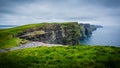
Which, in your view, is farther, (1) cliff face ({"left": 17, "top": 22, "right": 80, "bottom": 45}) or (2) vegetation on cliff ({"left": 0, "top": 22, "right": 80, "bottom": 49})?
(1) cliff face ({"left": 17, "top": 22, "right": 80, "bottom": 45})

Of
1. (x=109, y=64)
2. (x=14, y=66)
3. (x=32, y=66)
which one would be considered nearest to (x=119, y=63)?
(x=109, y=64)

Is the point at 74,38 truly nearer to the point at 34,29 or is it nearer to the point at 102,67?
the point at 34,29

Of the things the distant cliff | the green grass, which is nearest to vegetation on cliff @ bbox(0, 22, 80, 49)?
the distant cliff

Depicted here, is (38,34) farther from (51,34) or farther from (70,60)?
(70,60)

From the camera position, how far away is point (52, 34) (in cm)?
12888

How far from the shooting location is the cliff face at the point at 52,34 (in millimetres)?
99438

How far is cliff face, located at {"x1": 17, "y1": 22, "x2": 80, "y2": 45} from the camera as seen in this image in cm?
9944

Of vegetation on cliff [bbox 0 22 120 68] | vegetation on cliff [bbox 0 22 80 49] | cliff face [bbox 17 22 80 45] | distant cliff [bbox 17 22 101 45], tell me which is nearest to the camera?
vegetation on cliff [bbox 0 22 120 68]

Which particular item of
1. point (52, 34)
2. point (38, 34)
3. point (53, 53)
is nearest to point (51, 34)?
point (52, 34)

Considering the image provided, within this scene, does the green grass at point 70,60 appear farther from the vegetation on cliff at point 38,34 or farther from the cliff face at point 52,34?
the cliff face at point 52,34

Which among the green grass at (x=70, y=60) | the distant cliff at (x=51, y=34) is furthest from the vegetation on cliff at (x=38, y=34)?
the green grass at (x=70, y=60)

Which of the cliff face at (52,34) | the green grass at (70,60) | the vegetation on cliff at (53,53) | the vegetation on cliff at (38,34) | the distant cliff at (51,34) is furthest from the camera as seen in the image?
the cliff face at (52,34)

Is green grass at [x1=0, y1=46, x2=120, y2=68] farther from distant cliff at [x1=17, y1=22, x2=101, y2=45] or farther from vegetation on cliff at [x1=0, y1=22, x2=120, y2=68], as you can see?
distant cliff at [x1=17, y1=22, x2=101, y2=45]

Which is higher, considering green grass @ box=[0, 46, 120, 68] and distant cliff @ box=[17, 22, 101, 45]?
green grass @ box=[0, 46, 120, 68]
